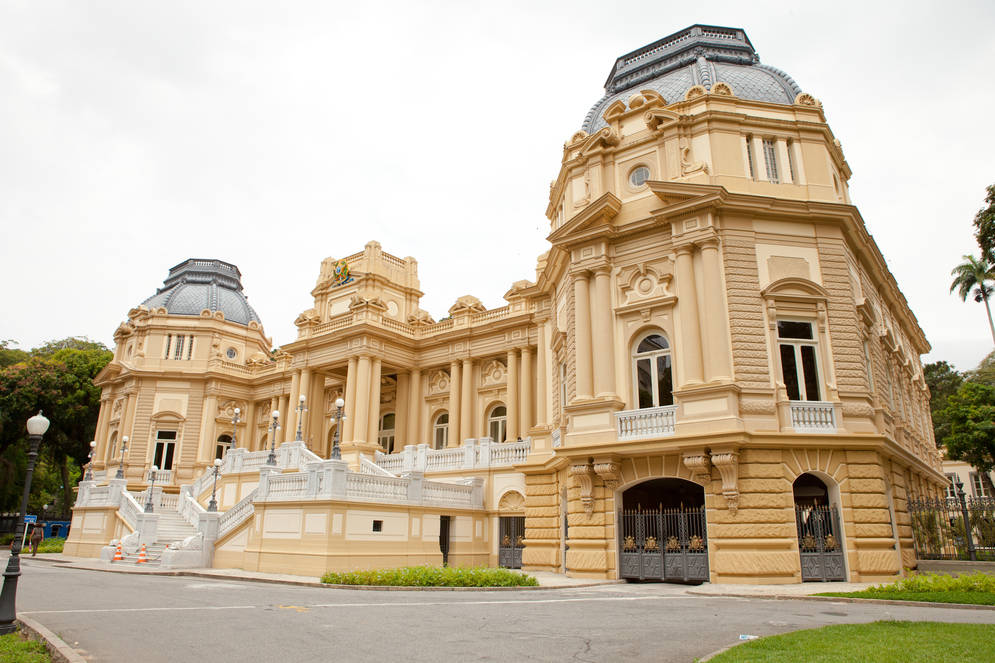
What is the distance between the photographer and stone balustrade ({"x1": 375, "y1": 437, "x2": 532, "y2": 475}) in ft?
82.6

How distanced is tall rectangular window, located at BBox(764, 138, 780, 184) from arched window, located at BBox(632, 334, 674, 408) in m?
6.16

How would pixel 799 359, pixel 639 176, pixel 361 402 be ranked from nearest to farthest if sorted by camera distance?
pixel 799 359 → pixel 639 176 → pixel 361 402

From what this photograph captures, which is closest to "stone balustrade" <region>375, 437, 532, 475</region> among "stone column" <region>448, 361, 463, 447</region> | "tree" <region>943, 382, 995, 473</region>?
"stone column" <region>448, 361, 463, 447</region>

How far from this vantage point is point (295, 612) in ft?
37.5

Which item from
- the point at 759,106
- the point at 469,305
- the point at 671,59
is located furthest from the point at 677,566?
the point at 469,305

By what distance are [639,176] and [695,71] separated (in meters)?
4.95

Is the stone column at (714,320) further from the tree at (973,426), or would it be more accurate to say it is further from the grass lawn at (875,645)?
the tree at (973,426)

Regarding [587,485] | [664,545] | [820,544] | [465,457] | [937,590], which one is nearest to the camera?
[937,590]

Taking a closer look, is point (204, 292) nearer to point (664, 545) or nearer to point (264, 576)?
point (264, 576)

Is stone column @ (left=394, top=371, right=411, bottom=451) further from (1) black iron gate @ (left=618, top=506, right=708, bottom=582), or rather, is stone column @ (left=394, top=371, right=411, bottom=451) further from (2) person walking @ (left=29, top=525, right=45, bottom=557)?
(1) black iron gate @ (left=618, top=506, right=708, bottom=582)

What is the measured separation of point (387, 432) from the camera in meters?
37.8

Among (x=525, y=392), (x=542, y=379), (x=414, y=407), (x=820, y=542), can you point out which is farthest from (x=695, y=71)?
(x=414, y=407)

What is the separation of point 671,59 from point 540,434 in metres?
14.4

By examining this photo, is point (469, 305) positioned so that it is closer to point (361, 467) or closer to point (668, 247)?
point (361, 467)
